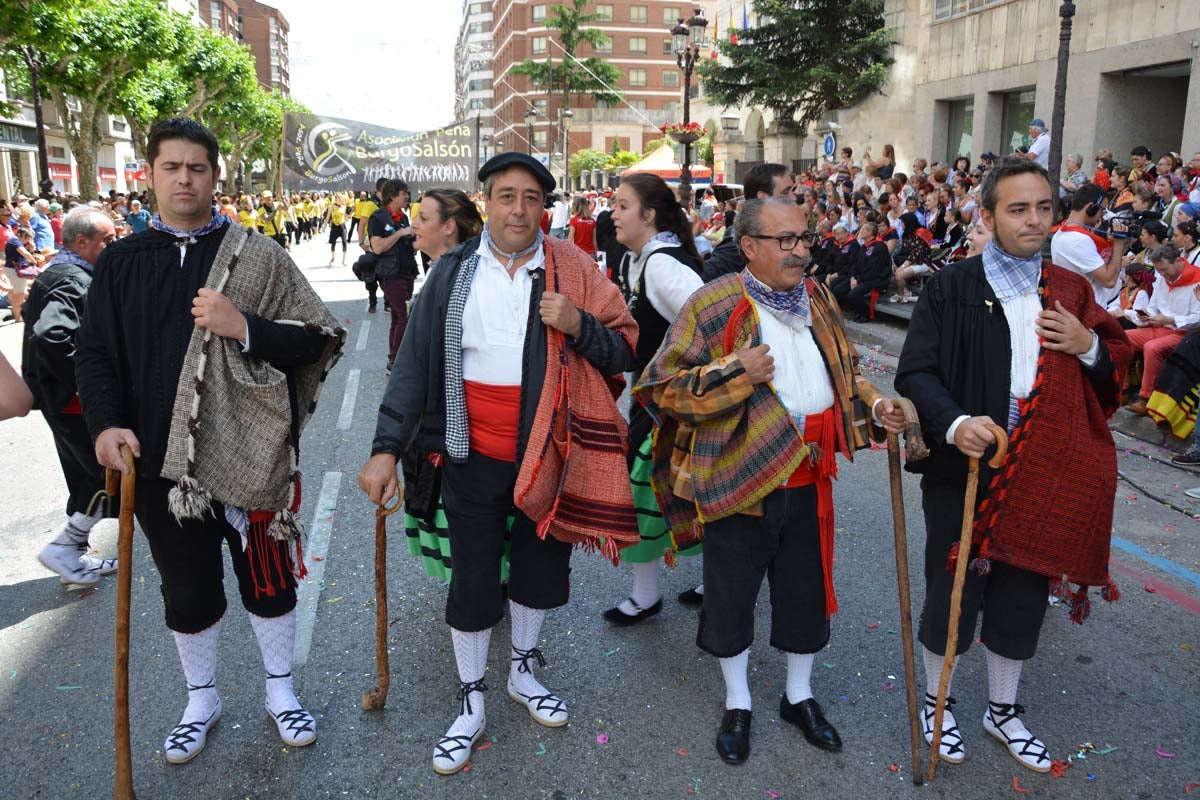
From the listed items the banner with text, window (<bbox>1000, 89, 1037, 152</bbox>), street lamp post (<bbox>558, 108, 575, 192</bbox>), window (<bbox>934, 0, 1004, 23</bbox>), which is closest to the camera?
the banner with text

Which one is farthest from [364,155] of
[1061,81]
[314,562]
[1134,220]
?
[314,562]

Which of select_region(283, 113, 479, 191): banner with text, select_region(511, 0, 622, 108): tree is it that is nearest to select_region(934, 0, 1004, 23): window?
select_region(283, 113, 479, 191): banner with text

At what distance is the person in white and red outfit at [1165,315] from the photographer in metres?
7.56

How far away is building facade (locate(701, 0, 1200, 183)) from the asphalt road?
1385 centimetres

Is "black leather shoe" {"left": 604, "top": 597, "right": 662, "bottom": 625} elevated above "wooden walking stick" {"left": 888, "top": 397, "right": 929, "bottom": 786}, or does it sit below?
below

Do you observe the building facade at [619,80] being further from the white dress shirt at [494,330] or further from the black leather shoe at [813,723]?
the black leather shoe at [813,723]

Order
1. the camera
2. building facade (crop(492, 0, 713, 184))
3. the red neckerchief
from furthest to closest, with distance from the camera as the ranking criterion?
building facade (crop(492, 0, 713, 184)) → the camera → the red neckerchief

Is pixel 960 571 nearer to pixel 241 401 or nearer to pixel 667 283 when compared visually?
pixel 667 283

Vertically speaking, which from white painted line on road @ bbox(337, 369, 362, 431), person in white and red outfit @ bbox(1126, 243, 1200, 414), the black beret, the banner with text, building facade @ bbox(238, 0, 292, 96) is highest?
building facade @ bbox(238, 0, 292, 96)

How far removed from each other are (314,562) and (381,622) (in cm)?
181

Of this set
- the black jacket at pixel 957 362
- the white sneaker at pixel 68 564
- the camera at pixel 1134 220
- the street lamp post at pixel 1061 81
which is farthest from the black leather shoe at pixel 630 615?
the street lamp post at pixel 1061 81

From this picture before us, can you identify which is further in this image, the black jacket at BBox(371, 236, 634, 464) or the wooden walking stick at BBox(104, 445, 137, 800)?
the black jacket at BBox(371, 236, 634, 464)

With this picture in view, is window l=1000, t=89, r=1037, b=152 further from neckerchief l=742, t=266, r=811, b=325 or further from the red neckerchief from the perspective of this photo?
neckerchief l=742, t=266, r=811, b=325

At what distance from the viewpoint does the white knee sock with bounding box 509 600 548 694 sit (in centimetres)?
338
